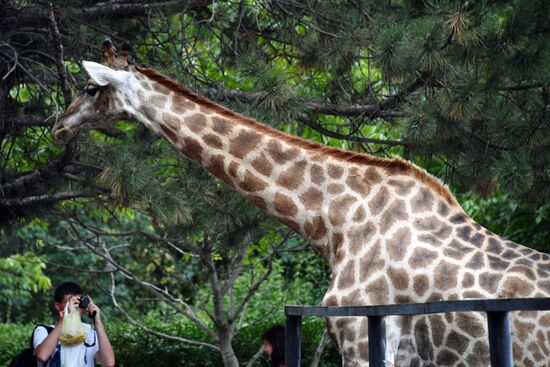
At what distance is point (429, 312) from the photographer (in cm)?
Result: 319

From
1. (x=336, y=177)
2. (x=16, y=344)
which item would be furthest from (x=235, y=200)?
(x=16, y=344)

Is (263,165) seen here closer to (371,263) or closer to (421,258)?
(371,263)

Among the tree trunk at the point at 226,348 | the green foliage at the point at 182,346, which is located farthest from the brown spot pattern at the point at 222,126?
the green foliage at the point at 182,346

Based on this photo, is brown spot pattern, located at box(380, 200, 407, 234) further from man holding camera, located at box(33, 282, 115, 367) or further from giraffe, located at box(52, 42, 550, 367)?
man holding camera, located at box(33, 282, 115, 367)

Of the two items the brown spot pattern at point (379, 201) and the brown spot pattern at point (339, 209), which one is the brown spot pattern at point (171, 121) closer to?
the brown spot pattern at point (339, 209)

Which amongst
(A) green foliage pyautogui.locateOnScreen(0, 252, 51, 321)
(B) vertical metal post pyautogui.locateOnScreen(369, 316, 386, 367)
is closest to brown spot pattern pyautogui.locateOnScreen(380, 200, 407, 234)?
(B) vertical metal post pyautogui.locateOnScreen(369, 316, 386, 367)

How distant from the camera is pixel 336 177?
5.38 m

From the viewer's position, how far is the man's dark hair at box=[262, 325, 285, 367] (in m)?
6.88

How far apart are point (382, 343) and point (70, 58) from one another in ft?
15.7

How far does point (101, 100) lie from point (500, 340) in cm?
368

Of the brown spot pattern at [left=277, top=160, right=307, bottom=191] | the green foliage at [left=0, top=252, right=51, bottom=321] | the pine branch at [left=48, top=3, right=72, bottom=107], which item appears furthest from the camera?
the green foliage at [left=0, top=252, right=51, bottom=321]

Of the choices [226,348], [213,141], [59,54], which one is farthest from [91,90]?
[226,348]

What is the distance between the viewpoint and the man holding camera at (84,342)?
630 centimetres

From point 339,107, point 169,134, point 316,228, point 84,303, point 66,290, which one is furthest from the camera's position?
point 339,107
